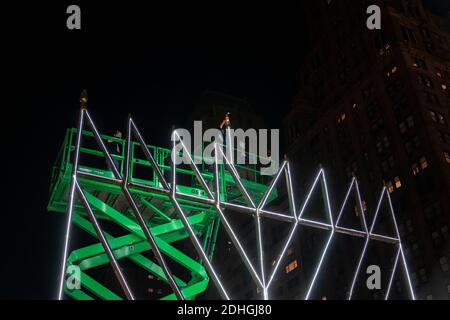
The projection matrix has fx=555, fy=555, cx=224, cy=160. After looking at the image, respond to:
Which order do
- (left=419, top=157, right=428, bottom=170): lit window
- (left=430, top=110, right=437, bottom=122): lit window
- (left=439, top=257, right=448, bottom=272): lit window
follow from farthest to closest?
1. (left=430, top=110, right=437, bottom=122): lit window
2. (left=419, top=157, right=428, bottom=170): lit window
3. (left=439, top=257, right=448, bottom=272): lit window

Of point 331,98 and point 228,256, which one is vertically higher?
point 331,98

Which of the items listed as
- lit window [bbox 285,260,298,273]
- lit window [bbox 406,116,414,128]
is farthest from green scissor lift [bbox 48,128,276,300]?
lit window [bbox 285,260,298,273]

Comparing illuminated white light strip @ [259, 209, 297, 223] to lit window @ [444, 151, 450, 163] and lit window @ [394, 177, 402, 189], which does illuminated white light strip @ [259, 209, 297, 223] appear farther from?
lit window @ [394, 177, 402, 189]

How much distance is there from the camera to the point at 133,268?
101 meters

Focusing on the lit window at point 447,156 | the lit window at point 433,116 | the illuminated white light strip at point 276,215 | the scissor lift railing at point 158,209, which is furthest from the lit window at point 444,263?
the illuminated white light strip at point 276,215

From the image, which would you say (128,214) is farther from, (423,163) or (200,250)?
(423,163)

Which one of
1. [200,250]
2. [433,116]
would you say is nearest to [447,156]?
[433,116]

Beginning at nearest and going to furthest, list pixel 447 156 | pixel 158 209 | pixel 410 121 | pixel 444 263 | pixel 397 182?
1. pixel 158 209
2. pixel 444 263
3. pixel 447 156
4. pixel 397 182
5. pixel 410 121

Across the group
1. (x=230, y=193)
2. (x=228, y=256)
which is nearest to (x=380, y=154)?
(x=228, y=256)

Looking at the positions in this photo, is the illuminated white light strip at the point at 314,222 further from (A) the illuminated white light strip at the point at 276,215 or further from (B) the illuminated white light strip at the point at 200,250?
(B) the illuminated white light strip at the point at 200,250

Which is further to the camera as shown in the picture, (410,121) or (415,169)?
(410,121)
